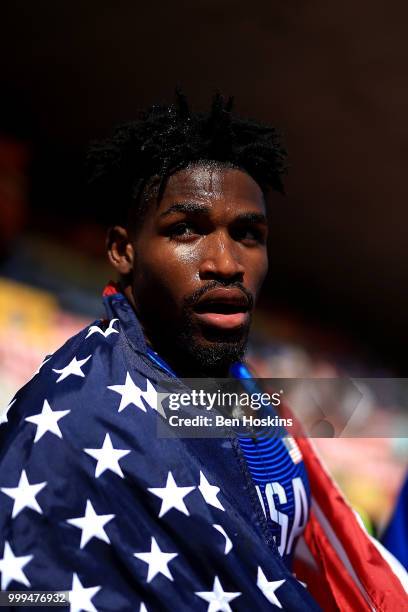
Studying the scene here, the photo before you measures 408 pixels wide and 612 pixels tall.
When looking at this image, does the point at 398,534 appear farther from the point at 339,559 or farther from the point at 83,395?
the point at 83,395

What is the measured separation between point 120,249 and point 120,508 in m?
0.77

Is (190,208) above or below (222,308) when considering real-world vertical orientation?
above

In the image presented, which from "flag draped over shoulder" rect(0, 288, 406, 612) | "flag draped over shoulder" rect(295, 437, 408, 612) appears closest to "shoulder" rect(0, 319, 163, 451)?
"flag draped over shoulder" rect(0, 288, 406, 612)

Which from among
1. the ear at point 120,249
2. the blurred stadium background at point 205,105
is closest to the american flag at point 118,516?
the ear at point 120,249

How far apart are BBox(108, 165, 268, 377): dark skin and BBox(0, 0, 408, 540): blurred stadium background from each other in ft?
8.33

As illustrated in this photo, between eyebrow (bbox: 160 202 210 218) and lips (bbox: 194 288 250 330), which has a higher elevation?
Answer: eyebrow (bbox: 160 202 210 218)

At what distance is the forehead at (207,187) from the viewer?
1.62 m

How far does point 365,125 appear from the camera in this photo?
4.95 metres

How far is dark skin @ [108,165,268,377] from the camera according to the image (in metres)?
1.58

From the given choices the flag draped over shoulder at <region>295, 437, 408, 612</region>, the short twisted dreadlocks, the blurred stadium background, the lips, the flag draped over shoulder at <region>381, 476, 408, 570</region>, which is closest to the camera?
the lips

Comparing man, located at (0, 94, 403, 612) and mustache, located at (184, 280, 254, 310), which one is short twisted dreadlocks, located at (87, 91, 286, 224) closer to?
man, located at (0, 94, 403, 612)

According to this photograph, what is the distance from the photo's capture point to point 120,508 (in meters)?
1.27

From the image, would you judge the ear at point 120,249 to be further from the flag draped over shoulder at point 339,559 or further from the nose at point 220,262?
the flag draped over shoulder at point 339,559

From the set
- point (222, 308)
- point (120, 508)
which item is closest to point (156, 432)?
point (120, 508)
